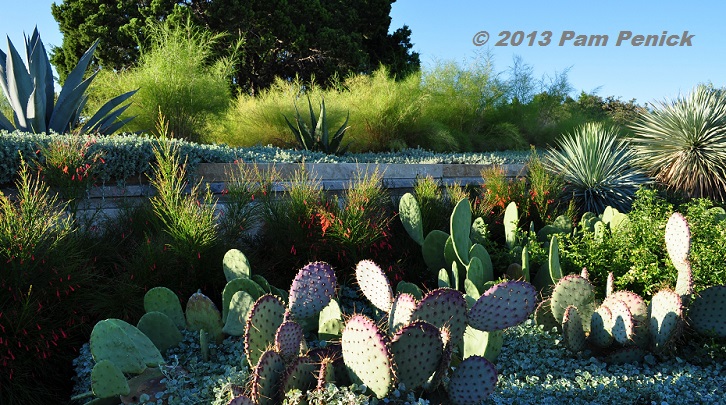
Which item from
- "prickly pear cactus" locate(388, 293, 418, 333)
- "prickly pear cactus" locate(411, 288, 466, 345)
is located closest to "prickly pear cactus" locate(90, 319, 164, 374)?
"prickly pear cactus" locate(388, 293, 418, 333)

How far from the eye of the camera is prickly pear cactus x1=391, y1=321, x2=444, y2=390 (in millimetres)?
2723

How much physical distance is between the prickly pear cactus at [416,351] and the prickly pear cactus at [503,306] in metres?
0.42

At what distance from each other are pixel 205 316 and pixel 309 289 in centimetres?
107

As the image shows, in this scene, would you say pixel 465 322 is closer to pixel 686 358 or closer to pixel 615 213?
pixel 686 358

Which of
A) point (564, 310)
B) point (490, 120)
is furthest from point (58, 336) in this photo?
point (490, 120)

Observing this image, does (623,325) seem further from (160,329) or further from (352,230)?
(160,329)

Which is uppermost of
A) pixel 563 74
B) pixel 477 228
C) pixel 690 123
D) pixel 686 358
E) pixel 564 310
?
pixel 563 74

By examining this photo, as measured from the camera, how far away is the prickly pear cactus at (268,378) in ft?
8.87

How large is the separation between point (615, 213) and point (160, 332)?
16.1 feet

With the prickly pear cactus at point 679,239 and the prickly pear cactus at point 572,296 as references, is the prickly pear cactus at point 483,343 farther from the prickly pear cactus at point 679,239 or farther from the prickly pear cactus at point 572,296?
the prickly pear cactus at point 679,239

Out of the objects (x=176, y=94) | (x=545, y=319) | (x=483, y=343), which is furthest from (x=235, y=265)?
(x=176, y=94)

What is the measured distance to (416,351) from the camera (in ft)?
8.99

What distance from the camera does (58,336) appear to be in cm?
391

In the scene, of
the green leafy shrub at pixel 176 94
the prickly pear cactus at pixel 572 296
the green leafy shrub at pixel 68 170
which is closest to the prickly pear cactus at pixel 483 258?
the prickly pear cactus at pixel 572 296
